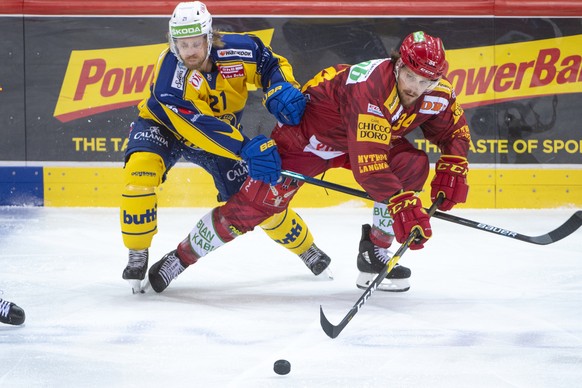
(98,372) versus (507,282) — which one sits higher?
(98,372)

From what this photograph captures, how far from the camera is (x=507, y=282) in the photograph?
3926mm

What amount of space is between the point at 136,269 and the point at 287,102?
0.88 metres

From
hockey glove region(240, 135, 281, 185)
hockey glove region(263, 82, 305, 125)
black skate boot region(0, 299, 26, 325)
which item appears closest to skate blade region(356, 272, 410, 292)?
hockey glove region(240, 135, 281, 185)

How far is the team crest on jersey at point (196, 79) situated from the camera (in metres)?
3.77

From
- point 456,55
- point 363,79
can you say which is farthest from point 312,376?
point 456,55

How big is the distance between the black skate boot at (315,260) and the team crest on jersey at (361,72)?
856 mm

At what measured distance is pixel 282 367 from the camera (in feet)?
9.00

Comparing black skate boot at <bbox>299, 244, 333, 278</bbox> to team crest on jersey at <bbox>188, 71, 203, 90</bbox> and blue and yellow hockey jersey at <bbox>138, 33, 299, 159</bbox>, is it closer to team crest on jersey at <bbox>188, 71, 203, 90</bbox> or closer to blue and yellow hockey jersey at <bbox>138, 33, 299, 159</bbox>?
blue and yellow hockey jersey at <bbox>138, 33, 299, 159</bbox>

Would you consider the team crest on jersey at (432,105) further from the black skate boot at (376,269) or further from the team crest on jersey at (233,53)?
the team crest on jersey at (233,53)

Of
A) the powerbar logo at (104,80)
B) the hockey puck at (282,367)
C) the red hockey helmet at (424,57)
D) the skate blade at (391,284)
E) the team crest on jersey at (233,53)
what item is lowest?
the powerbar logo at (104,80)

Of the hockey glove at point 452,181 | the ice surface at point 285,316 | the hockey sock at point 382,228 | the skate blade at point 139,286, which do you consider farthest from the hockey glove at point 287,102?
the skate blade at point 139,286

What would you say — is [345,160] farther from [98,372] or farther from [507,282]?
[98,372]

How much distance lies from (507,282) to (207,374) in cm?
162

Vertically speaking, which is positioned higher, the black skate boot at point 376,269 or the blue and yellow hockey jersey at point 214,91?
the blue and yellow hockey jersey at point 214,91
